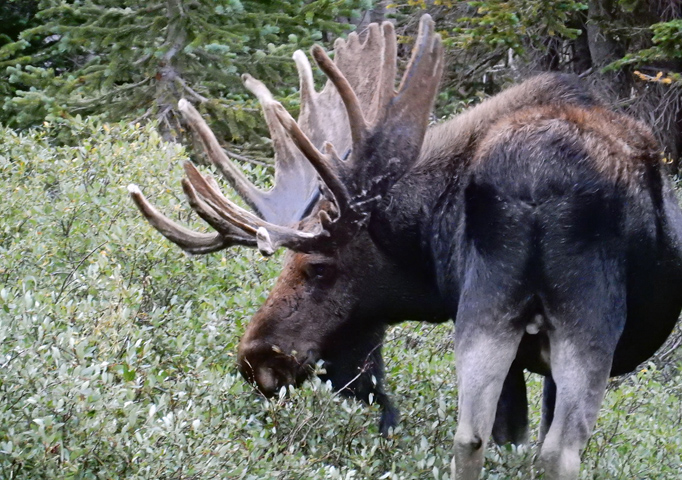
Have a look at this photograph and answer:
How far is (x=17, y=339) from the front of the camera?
13.6 ft

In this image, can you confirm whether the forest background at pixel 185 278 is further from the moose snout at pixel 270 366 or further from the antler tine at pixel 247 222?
the antler tine at pixel 247 222

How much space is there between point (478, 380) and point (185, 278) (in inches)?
98.1

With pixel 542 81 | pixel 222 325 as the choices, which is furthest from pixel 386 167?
pixel 222 325

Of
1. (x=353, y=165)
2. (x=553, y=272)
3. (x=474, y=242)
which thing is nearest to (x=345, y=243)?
(x=353, y=165)

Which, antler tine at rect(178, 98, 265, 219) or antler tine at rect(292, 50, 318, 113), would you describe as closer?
antler tine at rect(178, 98, 265, 219)

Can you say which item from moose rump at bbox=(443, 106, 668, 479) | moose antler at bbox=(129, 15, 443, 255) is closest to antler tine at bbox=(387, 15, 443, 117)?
moose antler at bbox=(129, 15, 443, 255)

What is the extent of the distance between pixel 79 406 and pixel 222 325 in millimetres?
1894

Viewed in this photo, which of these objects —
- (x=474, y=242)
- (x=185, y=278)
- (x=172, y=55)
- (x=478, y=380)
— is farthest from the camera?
(x=172, y=55)

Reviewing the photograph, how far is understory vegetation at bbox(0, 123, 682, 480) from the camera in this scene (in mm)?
3668

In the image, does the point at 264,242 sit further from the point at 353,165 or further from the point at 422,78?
the point at 422,78

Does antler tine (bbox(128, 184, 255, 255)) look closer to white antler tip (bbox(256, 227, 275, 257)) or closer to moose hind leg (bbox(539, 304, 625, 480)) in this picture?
white antler tip (bbox(256, 227, 275, 257))

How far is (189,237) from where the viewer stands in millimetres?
5277

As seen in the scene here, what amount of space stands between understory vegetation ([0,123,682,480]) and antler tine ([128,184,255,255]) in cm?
36

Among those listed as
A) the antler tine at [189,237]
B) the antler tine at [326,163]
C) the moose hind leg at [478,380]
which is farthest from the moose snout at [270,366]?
the moose hind leg at [478,380]
